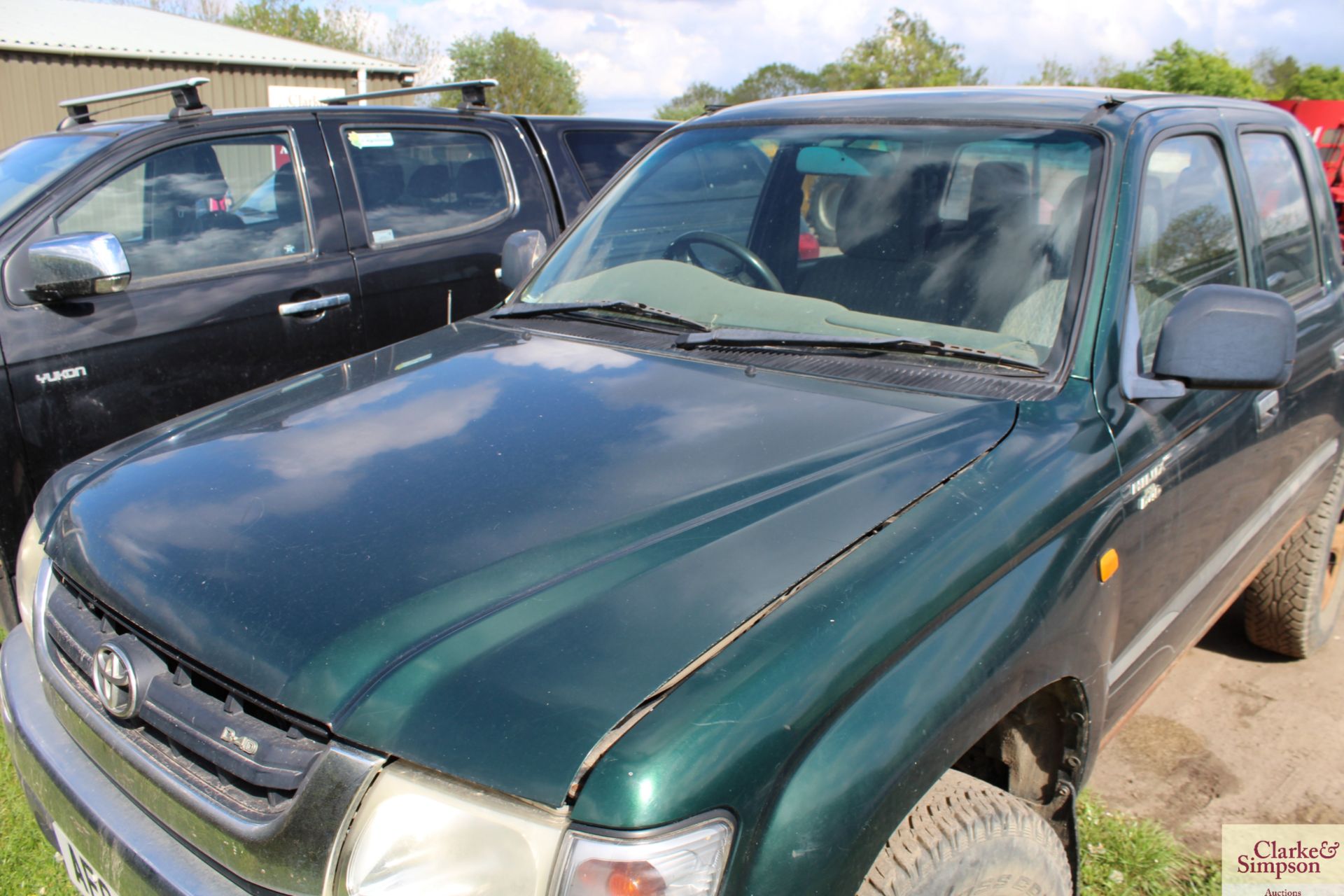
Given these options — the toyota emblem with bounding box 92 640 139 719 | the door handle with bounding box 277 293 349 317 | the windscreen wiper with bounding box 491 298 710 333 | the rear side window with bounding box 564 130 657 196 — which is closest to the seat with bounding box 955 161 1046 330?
the windscreen wiper with bounding box 491 298 710 333

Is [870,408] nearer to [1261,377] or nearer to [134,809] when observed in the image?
[1261,377]

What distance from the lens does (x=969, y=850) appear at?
1631mm

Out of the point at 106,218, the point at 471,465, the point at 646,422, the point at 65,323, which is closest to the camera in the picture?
the point at 471,465

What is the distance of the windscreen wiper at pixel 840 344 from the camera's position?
87.3 inches

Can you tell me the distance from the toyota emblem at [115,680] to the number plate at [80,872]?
0.28 meters

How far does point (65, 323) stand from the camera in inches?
142

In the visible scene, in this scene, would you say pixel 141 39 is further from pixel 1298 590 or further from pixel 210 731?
pixel 210 731

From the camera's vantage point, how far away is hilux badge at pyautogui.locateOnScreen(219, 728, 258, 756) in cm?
146

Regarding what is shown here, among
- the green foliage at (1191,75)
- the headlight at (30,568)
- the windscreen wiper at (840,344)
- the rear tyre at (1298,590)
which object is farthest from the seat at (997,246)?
the green foliage at (1191,75)

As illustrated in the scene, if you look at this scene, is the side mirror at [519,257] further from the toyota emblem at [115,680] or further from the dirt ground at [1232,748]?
the dirt ground at [1232,748]

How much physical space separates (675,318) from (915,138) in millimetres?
770

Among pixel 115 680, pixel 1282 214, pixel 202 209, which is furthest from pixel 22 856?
pixel 1282 214

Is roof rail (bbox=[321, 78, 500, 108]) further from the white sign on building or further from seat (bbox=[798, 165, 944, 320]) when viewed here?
the white sign on building

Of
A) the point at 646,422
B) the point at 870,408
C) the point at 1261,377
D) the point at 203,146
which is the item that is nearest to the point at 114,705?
the point at 646,422
